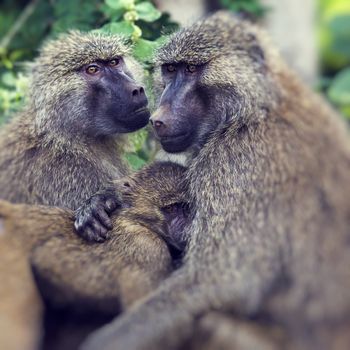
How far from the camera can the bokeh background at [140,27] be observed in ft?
17.5

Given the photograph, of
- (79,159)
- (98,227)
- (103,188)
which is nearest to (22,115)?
(79,159)

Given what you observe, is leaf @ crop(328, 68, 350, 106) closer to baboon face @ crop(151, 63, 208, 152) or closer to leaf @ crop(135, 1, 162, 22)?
leaf @ crop(135, 1, 162, 22)

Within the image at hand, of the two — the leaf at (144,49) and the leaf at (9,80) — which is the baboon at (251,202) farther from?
the leaf at (9,80)

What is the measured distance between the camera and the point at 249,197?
4215 mm

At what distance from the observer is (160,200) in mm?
4539

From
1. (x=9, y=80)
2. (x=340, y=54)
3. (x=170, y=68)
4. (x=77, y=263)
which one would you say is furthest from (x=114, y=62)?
(x=340, y=54)

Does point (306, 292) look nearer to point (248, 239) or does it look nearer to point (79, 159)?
point (248, 239)

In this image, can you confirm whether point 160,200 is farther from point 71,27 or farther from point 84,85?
point 71,27

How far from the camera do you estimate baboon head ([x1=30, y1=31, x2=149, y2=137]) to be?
5.23 meters

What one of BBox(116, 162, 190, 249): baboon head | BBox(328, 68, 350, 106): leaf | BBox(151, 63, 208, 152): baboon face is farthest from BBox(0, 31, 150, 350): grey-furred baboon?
BBox(328, 68, 350, 106): leaf

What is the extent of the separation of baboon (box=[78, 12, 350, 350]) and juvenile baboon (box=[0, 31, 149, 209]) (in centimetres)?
55

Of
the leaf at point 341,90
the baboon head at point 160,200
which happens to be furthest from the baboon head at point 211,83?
the leaf at point 341,90

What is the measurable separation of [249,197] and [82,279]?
96 centimetres

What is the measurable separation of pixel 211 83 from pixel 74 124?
1093mm
